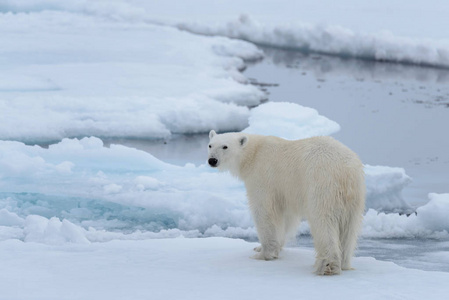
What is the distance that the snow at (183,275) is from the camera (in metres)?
3.32

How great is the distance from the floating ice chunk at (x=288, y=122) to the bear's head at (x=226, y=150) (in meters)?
4.27

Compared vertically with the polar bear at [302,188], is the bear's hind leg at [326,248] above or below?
below

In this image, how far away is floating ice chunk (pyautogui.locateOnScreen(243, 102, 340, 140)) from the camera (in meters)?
8.75

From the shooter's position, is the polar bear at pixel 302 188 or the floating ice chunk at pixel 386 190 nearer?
the polar bear at pixel 302 188

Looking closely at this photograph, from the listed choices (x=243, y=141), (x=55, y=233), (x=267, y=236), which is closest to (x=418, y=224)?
(x=267, y=236)

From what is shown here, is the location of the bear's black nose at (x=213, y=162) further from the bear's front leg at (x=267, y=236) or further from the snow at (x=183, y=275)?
the snow at (x=183, y=275)

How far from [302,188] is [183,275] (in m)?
0.85

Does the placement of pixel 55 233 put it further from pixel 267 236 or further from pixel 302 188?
pixel 302 188

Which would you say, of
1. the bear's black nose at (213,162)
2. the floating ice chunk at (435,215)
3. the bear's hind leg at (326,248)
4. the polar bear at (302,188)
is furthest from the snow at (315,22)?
the bear's hind leg at (326,248)

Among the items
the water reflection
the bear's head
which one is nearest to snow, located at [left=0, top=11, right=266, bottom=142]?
the water reflection

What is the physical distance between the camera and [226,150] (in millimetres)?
4266

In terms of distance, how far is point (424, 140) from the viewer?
9633 millimetres

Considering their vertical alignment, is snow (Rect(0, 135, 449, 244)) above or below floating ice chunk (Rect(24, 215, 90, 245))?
above

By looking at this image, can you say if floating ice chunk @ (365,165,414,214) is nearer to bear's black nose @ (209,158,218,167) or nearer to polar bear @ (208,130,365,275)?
polar bear @ (208,130,365,275)
